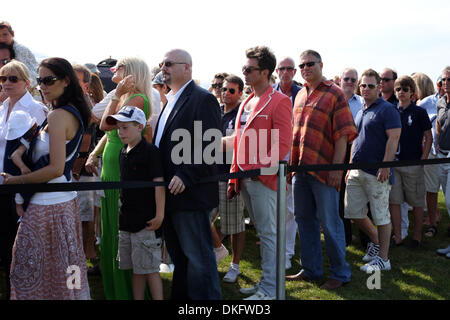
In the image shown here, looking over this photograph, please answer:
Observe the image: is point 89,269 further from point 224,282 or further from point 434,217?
point 434,217

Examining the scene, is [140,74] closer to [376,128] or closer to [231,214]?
[231,214]

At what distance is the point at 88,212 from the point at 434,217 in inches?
196

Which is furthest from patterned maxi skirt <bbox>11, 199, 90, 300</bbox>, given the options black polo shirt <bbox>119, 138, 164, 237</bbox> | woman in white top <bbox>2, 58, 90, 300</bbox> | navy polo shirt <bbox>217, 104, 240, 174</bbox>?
A: navy polo shirt <bbox>217, 104, 240, 174</bbox>

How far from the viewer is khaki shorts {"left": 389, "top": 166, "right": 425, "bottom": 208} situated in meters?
6.16

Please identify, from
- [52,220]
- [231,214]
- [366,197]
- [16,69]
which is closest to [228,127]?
[231,214]

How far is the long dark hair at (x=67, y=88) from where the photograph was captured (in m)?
3.26

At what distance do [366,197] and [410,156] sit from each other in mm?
1276

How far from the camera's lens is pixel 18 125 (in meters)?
3.42

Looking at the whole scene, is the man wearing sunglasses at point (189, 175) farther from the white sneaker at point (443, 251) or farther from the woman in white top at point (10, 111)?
the white sneaker at point (443, 251)

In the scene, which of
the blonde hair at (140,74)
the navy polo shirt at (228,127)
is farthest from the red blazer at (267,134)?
the navy polo shirt at (228,127)

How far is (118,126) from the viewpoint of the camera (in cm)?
351

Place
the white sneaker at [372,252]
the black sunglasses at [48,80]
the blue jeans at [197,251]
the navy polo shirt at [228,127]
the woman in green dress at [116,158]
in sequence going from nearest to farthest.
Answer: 1. the black sunglasses at [48,80]
2. the blue jeans at [197,251]
3. the woman in green dress at [116,158]
4. the navy polo shirt at [228,127]
5. the white sneaker at [372,252]

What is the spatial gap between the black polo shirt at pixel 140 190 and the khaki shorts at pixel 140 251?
8cm

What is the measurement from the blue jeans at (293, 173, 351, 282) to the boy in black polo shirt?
1785 millimetres
